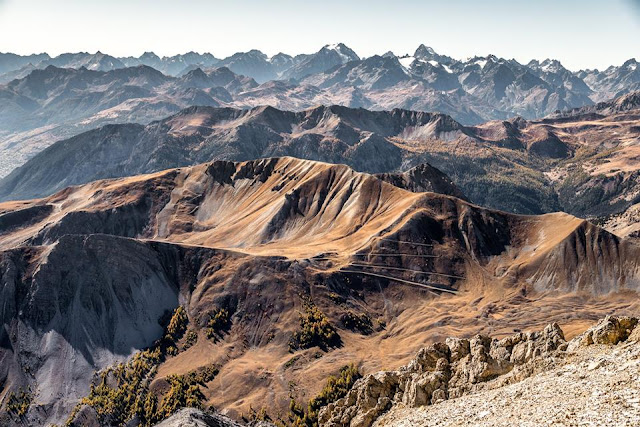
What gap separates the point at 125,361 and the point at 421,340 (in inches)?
3688

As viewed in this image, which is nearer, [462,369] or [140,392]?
[462,369]

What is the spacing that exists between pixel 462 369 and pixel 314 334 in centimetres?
9381

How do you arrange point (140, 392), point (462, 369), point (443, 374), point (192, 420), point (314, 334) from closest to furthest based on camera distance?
point (462, 369), point (443, 374), point (192, 420), point (140, 392), point (314, 334)

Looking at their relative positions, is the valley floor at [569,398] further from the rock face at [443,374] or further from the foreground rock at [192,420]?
the foreground rock at [192,420]

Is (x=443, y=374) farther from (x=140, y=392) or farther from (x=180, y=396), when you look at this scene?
(x=140, y=392)

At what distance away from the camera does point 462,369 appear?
65688 mm

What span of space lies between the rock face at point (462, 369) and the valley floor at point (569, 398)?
9.66 ft

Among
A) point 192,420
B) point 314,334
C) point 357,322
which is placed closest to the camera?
point 192,420

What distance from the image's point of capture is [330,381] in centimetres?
13288

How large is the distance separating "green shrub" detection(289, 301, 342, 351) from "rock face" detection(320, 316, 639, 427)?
→ 234ft

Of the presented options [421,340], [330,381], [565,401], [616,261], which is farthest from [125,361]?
[616,261]

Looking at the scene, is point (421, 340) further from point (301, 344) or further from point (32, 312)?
point (32, 312)

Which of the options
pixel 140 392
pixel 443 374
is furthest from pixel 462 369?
pixel 140 392

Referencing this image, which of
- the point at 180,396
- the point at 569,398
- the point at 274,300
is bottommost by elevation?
the point at 180,396
